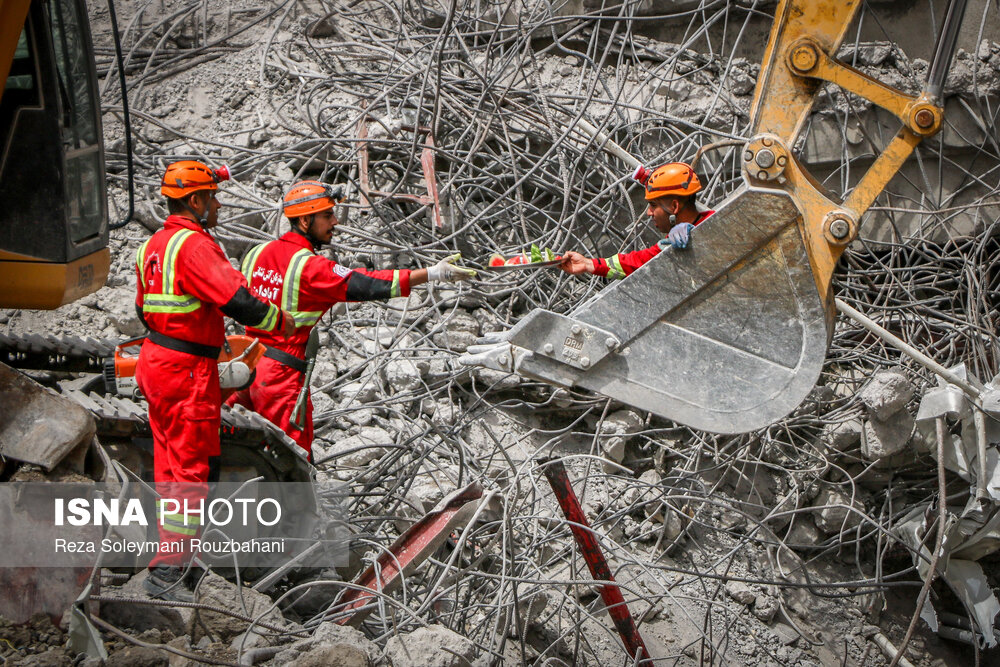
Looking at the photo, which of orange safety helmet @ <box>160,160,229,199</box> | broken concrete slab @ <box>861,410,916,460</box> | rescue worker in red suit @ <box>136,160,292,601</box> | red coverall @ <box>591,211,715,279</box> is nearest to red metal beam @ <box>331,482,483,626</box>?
rescue worker in red suit @ <box>136,160,292,601</box>

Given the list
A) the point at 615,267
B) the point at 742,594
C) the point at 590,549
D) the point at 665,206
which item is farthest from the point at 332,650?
the point at 742,594

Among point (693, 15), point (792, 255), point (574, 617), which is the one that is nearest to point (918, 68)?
point (693, 15)

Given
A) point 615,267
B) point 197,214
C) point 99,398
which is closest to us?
point 197,214

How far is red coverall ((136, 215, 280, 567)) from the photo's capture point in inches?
155

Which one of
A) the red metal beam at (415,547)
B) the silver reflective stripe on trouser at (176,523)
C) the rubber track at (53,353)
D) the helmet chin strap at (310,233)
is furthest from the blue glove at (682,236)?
the rubber track at (53,353)

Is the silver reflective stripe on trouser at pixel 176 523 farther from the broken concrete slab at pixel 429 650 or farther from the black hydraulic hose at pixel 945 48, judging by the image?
the black hydraulic hose at pixel 945 48

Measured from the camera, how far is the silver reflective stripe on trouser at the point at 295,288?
4.54 metres

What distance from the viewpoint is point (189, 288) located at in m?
3.99

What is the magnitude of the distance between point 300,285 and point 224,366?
522mm

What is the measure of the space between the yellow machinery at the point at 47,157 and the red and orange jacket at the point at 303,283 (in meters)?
0.82

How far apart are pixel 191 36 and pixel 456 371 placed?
4103mm

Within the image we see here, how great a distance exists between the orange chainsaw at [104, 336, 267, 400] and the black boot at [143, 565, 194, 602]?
0.91 meters

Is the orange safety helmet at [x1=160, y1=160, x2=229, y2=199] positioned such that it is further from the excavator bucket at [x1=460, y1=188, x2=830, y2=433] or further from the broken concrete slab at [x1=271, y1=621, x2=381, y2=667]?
the broken concrete slab at [x1=271, y1=621, x2=381, y2=667]

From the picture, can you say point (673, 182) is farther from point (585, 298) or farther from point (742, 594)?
point (742, 594)
